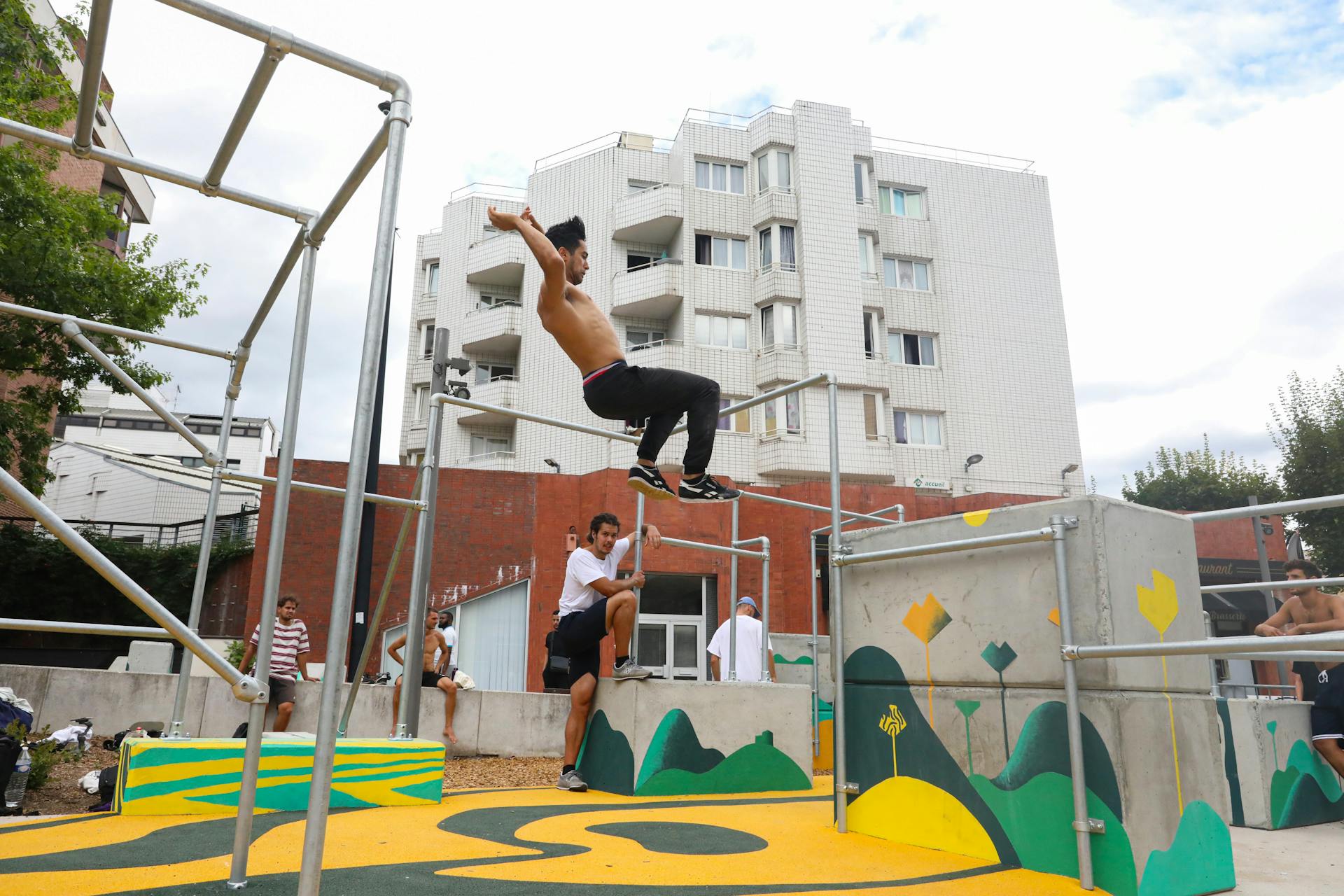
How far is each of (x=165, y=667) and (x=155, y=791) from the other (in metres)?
9.50

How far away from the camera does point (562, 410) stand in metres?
25.4

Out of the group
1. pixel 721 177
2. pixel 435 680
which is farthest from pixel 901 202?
pixel 435 680

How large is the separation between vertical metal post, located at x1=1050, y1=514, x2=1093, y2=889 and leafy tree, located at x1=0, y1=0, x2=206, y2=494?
1171cm

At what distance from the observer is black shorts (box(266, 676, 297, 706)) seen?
7.93m

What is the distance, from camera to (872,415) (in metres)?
25.1

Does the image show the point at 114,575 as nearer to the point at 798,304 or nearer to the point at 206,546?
the point at 206,546

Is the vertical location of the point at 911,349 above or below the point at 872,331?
below

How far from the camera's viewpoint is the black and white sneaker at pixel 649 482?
444cm

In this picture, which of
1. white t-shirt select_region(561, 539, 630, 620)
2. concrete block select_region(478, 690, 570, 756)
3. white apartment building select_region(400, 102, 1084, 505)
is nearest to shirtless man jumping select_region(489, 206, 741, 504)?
white t-shirt select_region(561, 539, 630, 620)

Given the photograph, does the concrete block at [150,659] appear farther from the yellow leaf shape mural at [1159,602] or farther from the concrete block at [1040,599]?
the yellow leaf shape mural at [1159,602]

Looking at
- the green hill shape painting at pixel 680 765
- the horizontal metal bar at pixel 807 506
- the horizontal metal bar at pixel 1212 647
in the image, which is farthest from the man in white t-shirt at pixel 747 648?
the horizontal metal bar at pixel 1212 647

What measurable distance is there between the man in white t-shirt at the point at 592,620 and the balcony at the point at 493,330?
70.0 ft

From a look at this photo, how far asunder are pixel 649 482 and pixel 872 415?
21.5m

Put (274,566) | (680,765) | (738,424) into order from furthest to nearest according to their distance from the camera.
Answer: (738,424)
(680,765)
(274,566)
